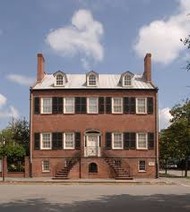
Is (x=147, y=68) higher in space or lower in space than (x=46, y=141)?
higher

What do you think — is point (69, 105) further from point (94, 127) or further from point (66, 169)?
point (66, 169)

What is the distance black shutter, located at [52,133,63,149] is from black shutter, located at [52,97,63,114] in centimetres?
218

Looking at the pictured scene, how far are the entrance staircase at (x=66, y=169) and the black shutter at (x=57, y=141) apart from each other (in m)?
1.62

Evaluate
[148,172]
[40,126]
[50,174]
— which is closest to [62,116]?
[40,126]

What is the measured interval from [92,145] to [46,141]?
4.36m

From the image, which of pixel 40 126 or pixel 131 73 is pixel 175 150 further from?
pixel 40 126

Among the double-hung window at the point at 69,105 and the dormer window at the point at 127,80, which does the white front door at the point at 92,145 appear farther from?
the dormer window at the point at 127,80

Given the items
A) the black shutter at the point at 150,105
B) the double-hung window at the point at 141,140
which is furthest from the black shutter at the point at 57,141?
the black shutter at the point at 150,105

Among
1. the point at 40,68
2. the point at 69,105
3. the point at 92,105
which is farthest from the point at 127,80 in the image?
the point at 40,68

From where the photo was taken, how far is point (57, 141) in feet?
158

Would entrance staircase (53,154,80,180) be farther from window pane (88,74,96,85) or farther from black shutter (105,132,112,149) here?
window pane (88,74,96,85)

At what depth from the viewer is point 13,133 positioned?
64.5 meters

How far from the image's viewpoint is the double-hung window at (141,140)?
159 feet

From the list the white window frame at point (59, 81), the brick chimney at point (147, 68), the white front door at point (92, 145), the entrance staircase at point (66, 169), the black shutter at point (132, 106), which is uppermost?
the brick chimney at point (147, 68)
